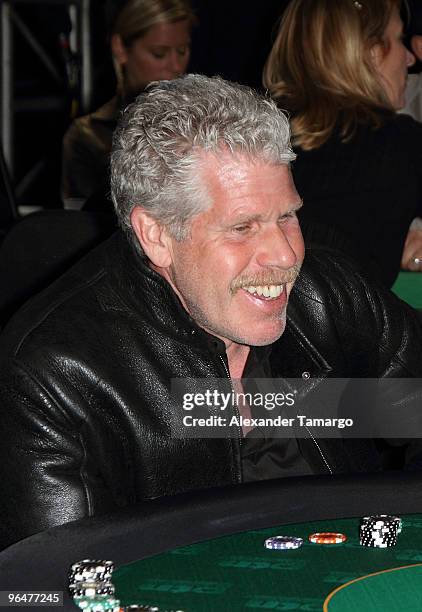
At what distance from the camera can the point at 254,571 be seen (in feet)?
4.66

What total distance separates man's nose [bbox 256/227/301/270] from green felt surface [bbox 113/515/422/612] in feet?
1.65

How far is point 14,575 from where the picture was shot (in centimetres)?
138

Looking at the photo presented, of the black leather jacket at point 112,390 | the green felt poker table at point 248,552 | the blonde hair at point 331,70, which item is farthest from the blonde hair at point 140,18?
the green felt poker table at point 248,552

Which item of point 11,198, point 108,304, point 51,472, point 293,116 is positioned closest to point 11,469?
point 51,472

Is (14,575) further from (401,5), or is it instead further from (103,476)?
(401,5)

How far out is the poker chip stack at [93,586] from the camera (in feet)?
4.22

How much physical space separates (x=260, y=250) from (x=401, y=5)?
193 cm

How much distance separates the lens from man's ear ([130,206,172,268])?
198 centimetres

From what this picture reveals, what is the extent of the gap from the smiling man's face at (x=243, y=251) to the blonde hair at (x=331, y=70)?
1294 millimetres

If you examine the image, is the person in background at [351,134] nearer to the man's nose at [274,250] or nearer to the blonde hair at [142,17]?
the man's nose at [274,250]

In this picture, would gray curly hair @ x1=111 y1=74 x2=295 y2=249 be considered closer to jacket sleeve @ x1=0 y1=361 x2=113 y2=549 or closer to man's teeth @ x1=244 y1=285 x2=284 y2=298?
man's teeth @ x1=244 y1=285 x2=284 y2=298

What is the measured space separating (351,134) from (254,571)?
1959mm

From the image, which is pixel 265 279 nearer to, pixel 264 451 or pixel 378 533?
pixel 264 451

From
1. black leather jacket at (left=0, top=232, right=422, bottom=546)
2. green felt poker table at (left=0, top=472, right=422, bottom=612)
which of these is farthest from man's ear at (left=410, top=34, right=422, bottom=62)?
green felt poker table at (left=0, top=472, right=422, bottom=612)
